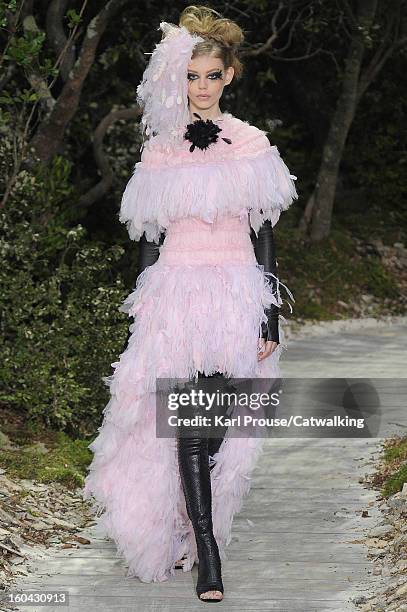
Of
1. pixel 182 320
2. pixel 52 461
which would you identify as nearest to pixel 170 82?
pixel 182 320

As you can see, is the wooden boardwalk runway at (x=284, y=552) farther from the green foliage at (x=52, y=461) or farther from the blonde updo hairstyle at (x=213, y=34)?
the blonde updo hairstyle at (x=213, y=34)

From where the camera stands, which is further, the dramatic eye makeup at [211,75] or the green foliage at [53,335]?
the green foliage at [53,335]

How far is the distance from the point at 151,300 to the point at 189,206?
1.32 ft

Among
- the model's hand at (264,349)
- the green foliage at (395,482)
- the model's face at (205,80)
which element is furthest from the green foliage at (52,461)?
the model's face at (205,80)

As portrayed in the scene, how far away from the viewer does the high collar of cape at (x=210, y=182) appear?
4.48 metres

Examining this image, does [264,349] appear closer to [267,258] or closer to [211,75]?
[267,258]

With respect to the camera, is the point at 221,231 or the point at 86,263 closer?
the point at 221,231

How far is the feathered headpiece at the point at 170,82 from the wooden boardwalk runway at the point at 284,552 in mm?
1785

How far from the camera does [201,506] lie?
4.47 metres

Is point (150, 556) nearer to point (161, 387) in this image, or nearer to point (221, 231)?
point (161, 387)

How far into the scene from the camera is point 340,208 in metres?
16.8

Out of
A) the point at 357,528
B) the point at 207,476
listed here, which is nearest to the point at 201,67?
the point at 207,476

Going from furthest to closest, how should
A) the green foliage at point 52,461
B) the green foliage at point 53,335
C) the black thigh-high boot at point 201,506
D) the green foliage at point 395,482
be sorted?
the green foliage at point 53,335, the green foliage at point 52,461, the green foliage at point 395,482, the black thigh-high boot at point 201,506

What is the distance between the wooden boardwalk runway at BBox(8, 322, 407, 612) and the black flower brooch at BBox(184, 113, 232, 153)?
1739 millimetres
